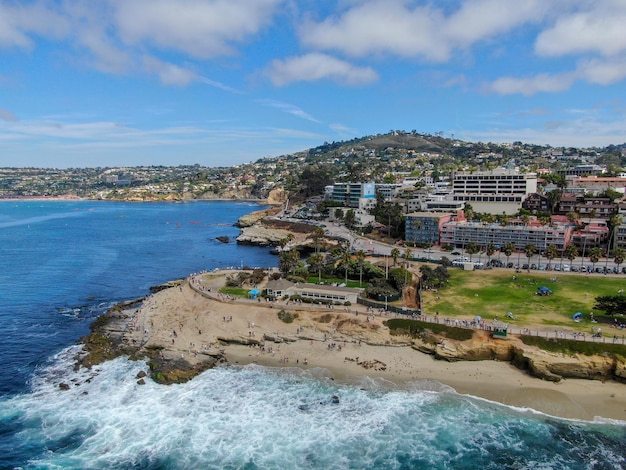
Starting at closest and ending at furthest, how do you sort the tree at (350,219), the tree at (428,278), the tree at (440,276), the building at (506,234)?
the tree at (428,278), the tree at (440,276), the building at (506,234), the tree at (350,219)

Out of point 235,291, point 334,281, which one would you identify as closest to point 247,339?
point 235,291

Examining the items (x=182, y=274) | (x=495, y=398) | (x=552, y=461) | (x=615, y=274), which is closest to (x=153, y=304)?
(x=182, y=274)

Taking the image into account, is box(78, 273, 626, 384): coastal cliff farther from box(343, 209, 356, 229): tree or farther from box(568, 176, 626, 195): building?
box(568, 176, 626, 195): building

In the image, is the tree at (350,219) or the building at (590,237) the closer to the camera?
the building at (590,237)

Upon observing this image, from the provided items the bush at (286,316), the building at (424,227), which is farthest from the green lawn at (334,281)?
the building at (424,227)

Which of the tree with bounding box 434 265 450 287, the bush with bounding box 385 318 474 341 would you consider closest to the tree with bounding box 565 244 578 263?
the tree with bounding box 434 265 450 287

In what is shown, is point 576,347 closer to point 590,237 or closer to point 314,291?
point 314,291

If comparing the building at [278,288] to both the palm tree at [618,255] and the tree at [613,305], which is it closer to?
the tree at [613,305]
